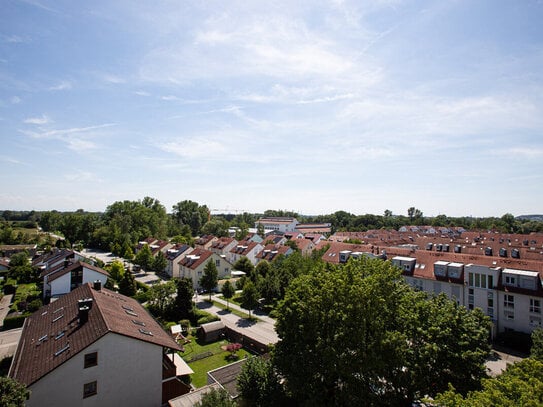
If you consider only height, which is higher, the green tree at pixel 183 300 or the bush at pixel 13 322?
the green tree at pixel 183 300

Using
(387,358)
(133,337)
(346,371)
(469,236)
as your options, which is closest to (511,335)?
(387,358)

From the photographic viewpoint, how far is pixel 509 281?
33594 mm

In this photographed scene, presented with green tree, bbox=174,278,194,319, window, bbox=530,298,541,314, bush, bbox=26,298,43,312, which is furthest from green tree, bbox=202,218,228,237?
window, bbox=530,298,541,314

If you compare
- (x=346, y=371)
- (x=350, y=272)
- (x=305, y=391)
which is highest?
(x=350, y=272)

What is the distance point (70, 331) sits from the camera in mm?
19406

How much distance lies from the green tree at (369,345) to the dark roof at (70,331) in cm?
815

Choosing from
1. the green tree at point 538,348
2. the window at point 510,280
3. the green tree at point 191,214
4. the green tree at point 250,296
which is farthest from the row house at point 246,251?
the green tree at point 191,214

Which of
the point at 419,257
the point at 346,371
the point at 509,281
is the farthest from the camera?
the point at 419,257

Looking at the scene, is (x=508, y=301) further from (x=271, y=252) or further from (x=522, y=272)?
(x=271, y=252)

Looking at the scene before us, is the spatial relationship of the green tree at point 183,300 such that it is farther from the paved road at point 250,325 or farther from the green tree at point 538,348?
the green tree at point 538,348

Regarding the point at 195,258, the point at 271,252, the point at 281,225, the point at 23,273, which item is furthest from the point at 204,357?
the point at 281,225

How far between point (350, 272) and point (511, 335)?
83.8 feet

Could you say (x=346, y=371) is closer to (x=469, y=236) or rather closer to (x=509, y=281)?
(x=509, y=281)

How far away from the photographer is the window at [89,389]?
17.2 metres
